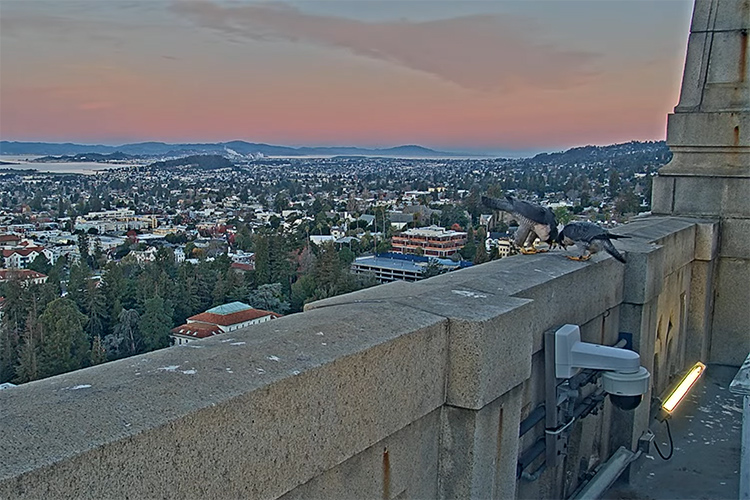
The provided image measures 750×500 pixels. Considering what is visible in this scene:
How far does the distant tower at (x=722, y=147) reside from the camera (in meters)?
5.20

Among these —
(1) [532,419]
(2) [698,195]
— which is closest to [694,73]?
(2) [698,195]

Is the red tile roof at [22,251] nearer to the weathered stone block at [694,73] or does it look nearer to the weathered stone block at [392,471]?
the weathered stone block at [694,73]

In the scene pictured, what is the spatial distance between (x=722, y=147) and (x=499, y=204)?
263cm

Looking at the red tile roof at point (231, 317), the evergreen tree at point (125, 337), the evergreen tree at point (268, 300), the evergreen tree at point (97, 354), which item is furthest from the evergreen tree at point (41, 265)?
the red tile roof at point (231, 317)

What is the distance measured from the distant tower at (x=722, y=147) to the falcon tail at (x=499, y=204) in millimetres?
2277

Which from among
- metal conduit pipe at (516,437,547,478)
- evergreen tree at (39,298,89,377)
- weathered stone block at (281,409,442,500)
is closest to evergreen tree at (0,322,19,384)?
evergreen tree at (39,298,89,377)

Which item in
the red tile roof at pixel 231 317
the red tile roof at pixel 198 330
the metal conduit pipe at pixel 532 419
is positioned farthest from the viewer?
the red tile roof at pixel 231 317

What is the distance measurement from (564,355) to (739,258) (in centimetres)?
307

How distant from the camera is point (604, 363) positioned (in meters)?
2.83

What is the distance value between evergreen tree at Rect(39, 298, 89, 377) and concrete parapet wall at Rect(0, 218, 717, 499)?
25.5 metres

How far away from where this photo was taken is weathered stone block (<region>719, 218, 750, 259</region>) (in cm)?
526

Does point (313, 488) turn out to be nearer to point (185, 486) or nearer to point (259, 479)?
point (259, 479)

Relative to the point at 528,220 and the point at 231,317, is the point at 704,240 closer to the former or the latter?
the point at 528,220

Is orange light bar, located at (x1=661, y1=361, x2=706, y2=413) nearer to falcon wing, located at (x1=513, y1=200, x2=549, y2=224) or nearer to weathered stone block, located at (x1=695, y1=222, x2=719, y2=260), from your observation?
falcon wing, located at (x1=513, y1=200, x2=549, y2=224)
